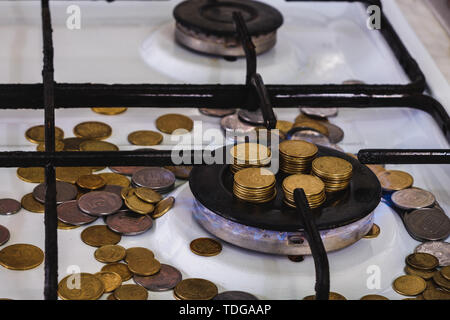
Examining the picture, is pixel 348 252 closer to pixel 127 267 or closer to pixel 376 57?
pixel 127 267

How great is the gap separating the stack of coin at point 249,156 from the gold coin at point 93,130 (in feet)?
0.63

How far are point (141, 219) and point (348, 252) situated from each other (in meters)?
0.21

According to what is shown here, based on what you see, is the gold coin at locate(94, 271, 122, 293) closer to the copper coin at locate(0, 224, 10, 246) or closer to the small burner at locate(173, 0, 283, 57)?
the copper coin at locate(0, 224, 10, 246)

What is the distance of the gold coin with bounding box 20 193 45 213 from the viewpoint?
767 mm

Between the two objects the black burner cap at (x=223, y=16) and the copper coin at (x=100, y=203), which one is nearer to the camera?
the copper coin at (x=100, y=203)

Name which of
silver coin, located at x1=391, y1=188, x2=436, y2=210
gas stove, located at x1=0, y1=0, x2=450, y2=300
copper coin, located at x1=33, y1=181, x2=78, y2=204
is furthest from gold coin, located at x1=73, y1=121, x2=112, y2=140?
silver coin, located at x1=391, y1=188, x2=436, y2=210

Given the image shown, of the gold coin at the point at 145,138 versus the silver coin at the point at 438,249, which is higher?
the silver coin at the point at 438,249

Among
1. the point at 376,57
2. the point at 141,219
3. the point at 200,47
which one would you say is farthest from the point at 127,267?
the point at 376,57

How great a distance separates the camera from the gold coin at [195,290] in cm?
66

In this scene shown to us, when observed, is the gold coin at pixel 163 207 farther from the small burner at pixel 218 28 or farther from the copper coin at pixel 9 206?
the small burner at pixel 218 28

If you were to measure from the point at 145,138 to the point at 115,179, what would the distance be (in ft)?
0.36

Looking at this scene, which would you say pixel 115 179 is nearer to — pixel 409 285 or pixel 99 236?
pixel 99 236

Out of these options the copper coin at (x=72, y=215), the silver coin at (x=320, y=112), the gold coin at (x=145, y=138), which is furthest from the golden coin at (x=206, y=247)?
the silver coin at (x=320, y=112)

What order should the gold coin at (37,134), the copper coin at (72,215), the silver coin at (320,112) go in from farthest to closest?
the silver coin at (320,112) < the gold coin at (37,134) < the copper coin at (72,215)
